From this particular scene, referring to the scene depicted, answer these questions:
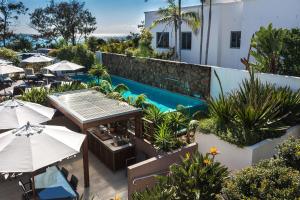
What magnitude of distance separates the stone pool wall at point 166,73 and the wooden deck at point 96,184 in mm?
9084

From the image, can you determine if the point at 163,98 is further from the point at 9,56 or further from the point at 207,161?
the point at 9,56

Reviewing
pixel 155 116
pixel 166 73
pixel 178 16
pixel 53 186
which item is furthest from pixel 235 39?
pixel 53 186

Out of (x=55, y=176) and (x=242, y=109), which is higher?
(x=242, y=109)

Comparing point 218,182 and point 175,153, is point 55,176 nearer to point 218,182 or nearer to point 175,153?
point 175,153

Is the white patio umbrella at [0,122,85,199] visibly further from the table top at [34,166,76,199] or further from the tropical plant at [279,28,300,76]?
the tropical plant at [279,28,300,76]

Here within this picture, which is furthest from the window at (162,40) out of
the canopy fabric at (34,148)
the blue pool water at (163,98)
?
the canopy fabric at (34,148)

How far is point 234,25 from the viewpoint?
22188 mm

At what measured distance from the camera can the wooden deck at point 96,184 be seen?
8.66 metres

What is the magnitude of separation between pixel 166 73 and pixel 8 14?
112 feet

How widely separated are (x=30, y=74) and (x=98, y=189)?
57.2 ft

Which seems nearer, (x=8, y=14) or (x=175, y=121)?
(x=175, y=121)

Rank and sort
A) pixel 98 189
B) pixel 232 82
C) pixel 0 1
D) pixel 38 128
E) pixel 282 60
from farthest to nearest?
pixel 0 1, pixel 232 82, pixel 282 60, pixel 98 189, pixel 38 128

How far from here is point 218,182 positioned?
726 cm

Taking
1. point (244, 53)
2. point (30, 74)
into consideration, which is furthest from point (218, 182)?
point (30, 74)
